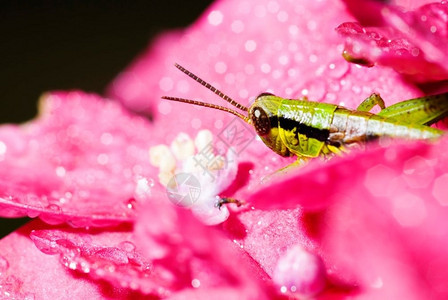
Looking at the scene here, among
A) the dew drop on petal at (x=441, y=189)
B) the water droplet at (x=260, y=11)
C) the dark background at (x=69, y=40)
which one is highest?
the dew drop on petal at (x=441, y=189)

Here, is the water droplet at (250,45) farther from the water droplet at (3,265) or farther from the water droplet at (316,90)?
the water droplet at (3,265)

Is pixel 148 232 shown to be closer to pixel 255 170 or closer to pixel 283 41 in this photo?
pixel 255 170

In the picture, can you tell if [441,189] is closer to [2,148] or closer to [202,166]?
[202,166]

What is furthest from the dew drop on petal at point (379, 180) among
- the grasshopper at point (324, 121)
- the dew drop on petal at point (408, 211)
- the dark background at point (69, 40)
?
the dark background at point (69, 40)

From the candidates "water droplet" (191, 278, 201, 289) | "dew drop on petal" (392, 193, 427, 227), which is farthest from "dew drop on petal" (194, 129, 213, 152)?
"dew drop on petal" (392, 193, 427, 227)

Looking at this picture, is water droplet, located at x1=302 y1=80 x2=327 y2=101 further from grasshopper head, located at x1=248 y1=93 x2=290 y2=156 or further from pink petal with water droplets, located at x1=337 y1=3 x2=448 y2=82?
pink petal with water droplets, located at x1=337 y1=3 x2=448 y2=82

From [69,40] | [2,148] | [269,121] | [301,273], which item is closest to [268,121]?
[269,121]
